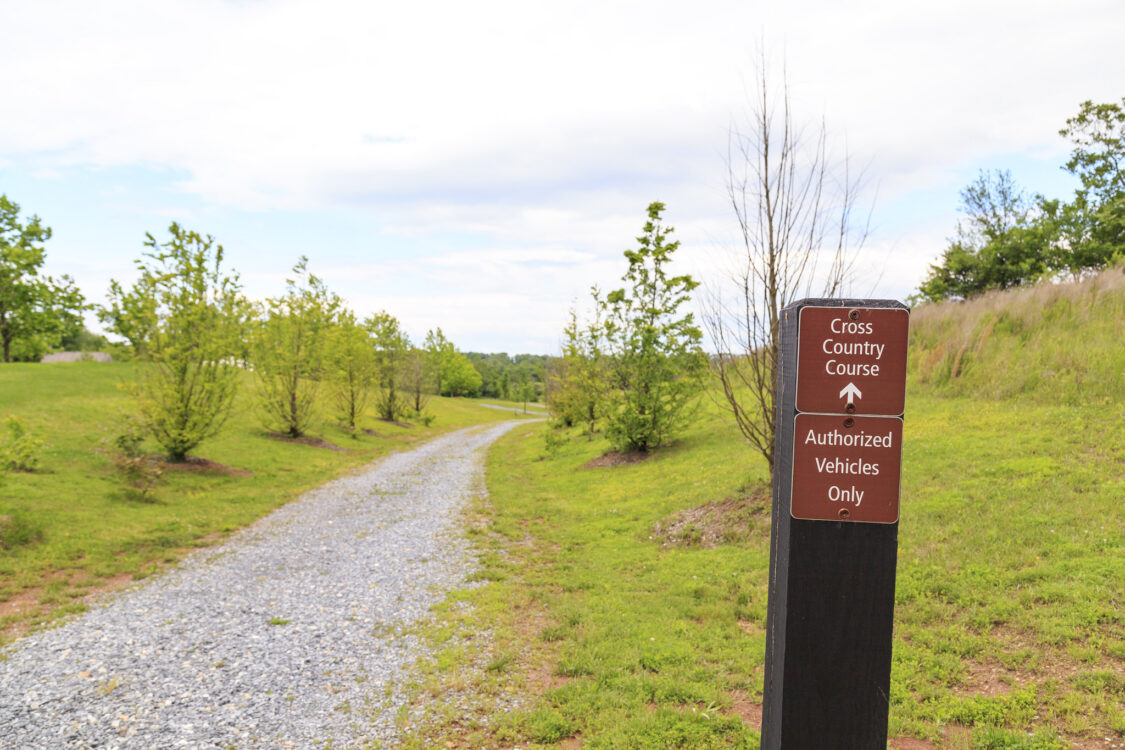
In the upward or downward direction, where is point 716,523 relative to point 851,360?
downward

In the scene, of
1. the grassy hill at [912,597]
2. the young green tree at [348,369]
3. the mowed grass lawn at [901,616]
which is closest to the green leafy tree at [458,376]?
the young green tree at [348,369]

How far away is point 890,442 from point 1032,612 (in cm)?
444

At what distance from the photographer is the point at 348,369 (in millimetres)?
30844

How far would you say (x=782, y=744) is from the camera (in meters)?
2.65

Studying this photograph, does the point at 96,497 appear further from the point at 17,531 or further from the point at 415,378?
the point at 415,378

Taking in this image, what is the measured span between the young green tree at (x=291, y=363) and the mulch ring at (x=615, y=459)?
1433 cm

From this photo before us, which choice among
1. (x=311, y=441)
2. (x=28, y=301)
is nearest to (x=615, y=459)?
(x=311, y=441)

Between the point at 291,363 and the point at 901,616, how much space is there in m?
24.9

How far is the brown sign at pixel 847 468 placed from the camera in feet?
8.31

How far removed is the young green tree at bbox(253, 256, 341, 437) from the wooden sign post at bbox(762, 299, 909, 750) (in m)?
25.5

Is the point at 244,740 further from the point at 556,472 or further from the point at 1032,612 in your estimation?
the point at 556,472

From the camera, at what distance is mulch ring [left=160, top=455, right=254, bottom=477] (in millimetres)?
16423

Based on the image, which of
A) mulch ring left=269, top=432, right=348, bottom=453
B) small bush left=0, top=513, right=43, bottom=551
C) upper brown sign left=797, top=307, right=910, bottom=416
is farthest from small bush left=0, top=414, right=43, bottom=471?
mulch ring left=269, top=432, right=348, bottom=453

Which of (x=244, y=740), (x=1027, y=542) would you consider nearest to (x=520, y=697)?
(x=244, y=740)
